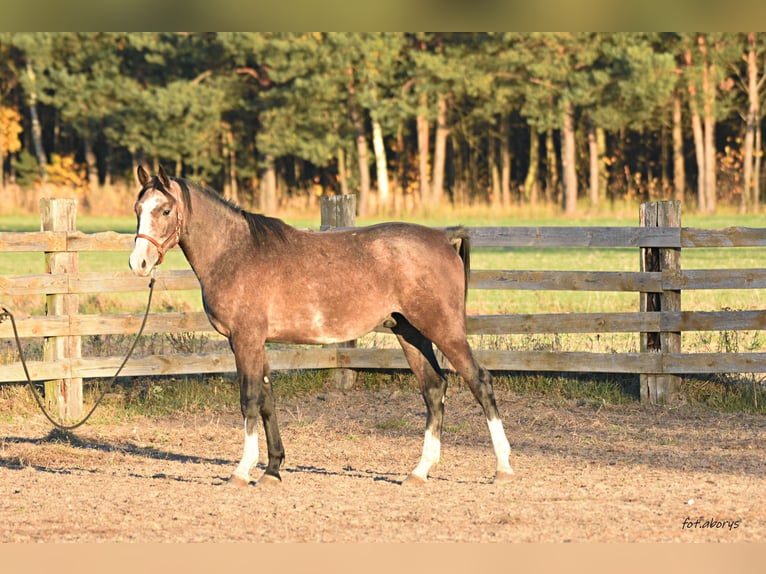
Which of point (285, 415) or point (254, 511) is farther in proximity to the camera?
point (285, 415)

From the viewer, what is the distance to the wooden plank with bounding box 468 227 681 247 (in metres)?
9.09

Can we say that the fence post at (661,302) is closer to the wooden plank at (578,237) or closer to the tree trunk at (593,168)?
the wooden plank at (578,237)

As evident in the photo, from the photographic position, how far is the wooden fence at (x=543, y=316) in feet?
29.1

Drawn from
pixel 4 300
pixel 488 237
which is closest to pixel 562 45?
pixel 4 300

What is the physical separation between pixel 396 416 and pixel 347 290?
2452 millimetres

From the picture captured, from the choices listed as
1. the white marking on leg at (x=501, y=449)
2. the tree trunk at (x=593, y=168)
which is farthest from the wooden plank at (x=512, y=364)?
the tree trunk at (x=593, y=168)

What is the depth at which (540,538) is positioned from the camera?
5184mm

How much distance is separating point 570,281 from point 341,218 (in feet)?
7.50

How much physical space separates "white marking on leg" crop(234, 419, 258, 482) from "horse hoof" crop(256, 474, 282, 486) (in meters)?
0.08

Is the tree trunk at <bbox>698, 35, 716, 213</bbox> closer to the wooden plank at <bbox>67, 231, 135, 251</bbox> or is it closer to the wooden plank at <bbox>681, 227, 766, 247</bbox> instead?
the wooden plank at <bbox>681, 227, 766, 247</bbox>

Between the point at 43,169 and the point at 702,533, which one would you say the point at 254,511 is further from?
the point at 43,169

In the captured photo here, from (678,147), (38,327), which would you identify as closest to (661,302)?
(38,327)

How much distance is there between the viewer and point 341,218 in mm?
10070

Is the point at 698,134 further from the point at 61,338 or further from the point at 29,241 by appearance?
the point at 29,241
